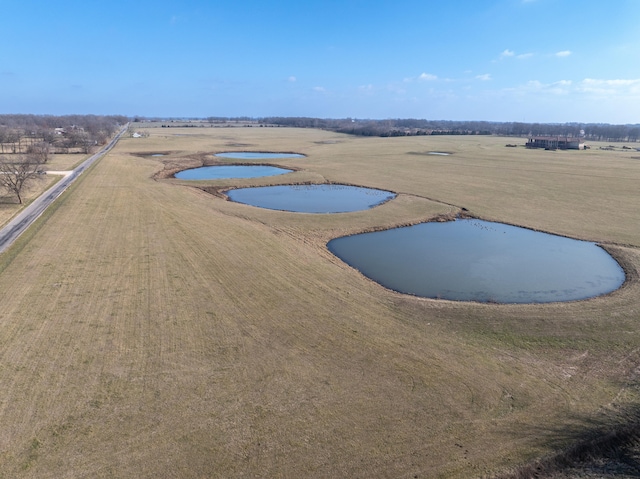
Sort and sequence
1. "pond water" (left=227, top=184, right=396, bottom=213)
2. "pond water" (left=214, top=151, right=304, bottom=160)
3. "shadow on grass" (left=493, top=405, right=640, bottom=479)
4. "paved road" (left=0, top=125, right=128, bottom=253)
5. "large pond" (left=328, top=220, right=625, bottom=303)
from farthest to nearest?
1. "pond water" (left=214, top=151, right=304, bottom=160)
2. "pond water" (left=227, top=184, right=396, bottom=213)
3. "paved road" (left=0, top=125, right=128, bottom=253)
4. "large pond" (left=328, top=220, right=625, bottom=303)
5. "shadow on grass" (left=493, top=405, right=640, bottom=479)

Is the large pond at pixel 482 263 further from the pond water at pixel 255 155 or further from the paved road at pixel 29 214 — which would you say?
the pond water at pixel 255 155

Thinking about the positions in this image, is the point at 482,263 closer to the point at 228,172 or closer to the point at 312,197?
the point at 312,197

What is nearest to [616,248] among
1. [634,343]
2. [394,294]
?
[634,343]

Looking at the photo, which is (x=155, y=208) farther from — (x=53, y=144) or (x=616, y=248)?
(x=53, y=144)

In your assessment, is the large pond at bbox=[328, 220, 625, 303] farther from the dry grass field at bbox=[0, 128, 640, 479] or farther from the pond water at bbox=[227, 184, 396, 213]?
the pond water at bbox=[227, 184, 396, 213]

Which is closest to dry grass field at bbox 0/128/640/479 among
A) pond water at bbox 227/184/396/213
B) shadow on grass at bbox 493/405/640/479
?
shadow on grass at bbox 493/405/640/479
